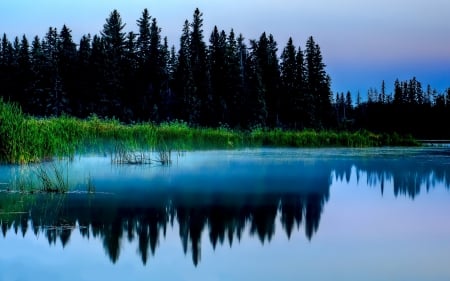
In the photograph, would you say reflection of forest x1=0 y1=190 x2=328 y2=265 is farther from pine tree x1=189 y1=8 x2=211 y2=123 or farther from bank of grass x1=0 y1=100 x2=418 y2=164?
pine tree x1=189 y1=8 x2=211 y2=123

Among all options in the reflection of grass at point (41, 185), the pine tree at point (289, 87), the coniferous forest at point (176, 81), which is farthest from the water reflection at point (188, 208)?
the pine tree at point (289, 87)

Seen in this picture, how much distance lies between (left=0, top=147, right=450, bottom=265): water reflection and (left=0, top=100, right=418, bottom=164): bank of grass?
9.30 ft

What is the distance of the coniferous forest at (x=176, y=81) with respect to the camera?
62.8 metres

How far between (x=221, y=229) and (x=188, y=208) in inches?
77.0

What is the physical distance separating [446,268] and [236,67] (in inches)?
2374

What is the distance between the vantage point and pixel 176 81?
64062mm

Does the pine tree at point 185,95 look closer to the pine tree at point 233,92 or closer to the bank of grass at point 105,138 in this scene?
the pine tree at point 233,92

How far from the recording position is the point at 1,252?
726 cm

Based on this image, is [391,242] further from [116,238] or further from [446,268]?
[116,238]

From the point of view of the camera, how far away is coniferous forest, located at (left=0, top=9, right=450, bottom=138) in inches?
2473

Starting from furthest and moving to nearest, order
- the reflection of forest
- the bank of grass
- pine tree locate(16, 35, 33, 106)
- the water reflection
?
pine tree locate(16, 35, 33, 106), the bank of grass, the water reflection, the reflection of forest

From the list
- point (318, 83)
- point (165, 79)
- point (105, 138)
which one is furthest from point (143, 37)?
point (105, 138)

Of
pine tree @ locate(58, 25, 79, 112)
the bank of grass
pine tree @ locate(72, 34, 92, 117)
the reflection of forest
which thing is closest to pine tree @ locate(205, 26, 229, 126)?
pine tree @ locate(72, 34, 92, 117)

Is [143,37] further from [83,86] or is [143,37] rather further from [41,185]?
[41,185]
